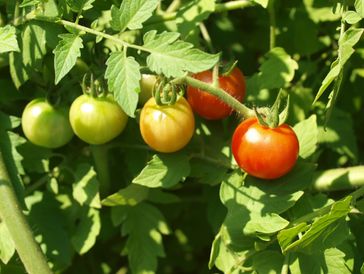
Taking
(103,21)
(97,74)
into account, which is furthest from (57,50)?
(103,21)

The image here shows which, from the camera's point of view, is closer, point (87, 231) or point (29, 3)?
point (29, 3)

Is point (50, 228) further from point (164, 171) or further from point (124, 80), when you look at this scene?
point (124, 80)

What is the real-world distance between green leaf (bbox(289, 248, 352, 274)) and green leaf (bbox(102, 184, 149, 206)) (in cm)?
42

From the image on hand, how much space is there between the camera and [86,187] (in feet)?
5.36

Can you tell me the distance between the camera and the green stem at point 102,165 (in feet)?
5.56

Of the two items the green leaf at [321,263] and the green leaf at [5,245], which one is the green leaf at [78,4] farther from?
the green leaf at [321,263]

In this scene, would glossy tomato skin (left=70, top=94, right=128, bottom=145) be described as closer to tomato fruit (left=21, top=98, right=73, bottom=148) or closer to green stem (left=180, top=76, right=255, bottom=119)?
tomato fruit (left=21, top=98, right=73, bottom=148)

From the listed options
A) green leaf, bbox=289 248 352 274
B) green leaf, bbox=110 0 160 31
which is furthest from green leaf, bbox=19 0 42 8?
green leaf, bbox=289 248 352 274

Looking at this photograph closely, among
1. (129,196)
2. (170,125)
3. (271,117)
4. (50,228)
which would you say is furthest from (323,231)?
(50,228)

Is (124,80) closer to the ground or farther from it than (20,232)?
farther from it

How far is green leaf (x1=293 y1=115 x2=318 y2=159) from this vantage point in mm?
1543

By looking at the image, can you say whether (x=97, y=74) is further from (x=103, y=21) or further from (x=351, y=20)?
(x=351, y=20)

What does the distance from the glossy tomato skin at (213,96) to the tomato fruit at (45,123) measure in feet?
1.01

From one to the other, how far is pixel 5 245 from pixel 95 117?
0.35 metres
